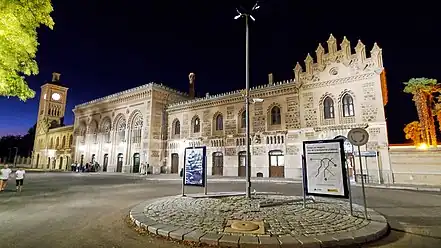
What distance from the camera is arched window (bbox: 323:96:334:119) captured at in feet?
74.8

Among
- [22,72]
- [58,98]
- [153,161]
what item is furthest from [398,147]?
[58,98]

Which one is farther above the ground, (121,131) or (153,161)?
(121,131)

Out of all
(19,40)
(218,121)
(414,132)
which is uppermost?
(218,121)

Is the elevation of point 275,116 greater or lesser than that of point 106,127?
lesser

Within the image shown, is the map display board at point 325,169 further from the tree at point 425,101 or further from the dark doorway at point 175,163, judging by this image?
the tree at point 425,101

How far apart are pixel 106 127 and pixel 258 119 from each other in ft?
93.2

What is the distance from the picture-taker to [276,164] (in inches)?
985

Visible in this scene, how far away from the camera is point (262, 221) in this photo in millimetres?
6125

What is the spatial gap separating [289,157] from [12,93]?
21.6 m

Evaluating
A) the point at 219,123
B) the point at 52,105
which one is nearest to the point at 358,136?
the point at 219,123

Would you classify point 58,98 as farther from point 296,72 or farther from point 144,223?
point 144,223

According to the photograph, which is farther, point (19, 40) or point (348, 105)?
point (348, 105)

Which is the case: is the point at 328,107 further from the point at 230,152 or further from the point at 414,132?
the point at 414,132

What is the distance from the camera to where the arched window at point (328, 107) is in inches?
898
